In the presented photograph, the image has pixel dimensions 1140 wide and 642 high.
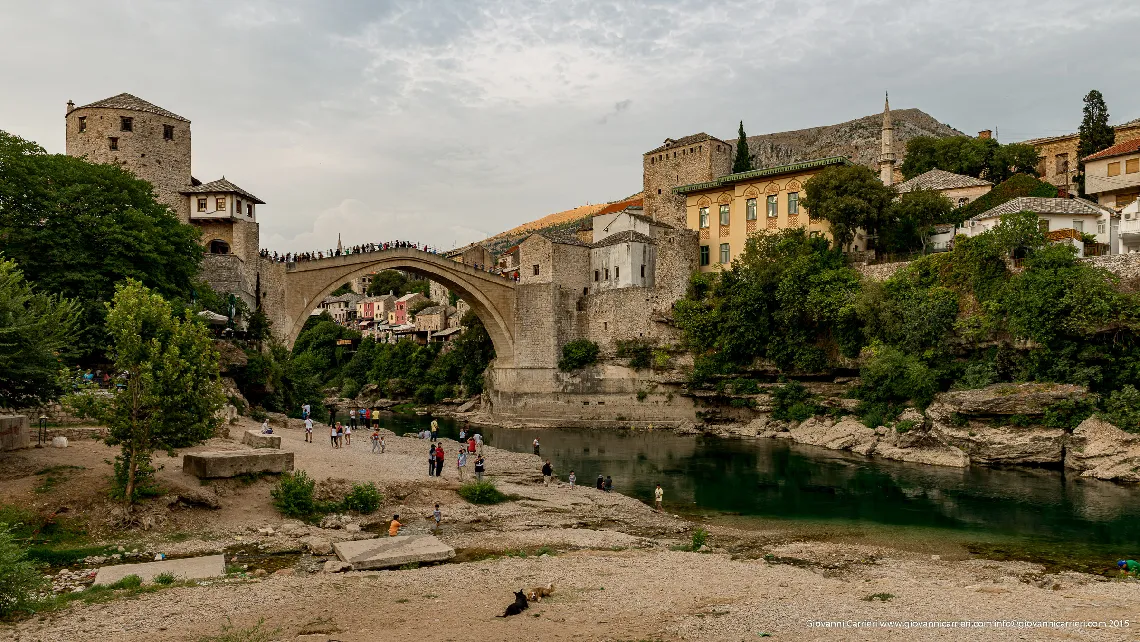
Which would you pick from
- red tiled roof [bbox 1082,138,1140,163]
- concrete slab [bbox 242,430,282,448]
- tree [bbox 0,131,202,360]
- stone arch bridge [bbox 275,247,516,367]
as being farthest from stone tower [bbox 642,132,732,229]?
concrete slab [bbox 242,430,282,448]

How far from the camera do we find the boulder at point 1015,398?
27828 mm

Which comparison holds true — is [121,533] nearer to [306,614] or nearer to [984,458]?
[306,614]

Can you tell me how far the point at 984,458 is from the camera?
93.4 feet

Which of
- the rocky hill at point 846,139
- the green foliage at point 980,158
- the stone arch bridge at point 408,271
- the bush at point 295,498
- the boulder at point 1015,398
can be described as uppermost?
the rocky hill at point 846,139

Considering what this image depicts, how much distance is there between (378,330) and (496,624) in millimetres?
69731

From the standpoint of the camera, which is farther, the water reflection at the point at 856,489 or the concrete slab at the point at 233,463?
the water reflection at the point at 856,489

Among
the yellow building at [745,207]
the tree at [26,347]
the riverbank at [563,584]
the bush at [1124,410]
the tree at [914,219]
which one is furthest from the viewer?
the yellow building at [745,207]

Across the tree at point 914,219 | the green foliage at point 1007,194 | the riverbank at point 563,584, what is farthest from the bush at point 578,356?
the riverbank at point 563,584

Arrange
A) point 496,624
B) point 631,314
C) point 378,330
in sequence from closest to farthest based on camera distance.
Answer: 1. point 496,624
2. point 631,314
3. point 378,330

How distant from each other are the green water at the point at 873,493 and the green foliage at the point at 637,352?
9.03 meters

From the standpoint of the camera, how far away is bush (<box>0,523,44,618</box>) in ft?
34.0

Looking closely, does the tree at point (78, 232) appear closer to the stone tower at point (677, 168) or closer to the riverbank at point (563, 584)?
the riverbank at point (563, 584)

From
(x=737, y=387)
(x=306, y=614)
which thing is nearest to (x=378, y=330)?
(x=737, y=387)

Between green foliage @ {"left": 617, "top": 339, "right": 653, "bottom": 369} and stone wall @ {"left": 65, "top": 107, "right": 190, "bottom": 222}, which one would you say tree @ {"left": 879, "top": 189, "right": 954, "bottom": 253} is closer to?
green foliage @ {"left": 617, "top": 339, "right": 653, "bottom": 369}
